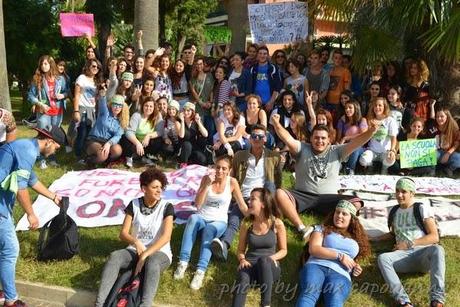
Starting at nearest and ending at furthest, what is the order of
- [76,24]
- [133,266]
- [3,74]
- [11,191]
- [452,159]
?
[11,191]
[133,266]
[452,159]
[76,24]
[3,74]

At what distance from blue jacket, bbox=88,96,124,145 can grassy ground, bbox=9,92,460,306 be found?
7.96 ft

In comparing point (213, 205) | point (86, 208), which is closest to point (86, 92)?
point (86, 208)

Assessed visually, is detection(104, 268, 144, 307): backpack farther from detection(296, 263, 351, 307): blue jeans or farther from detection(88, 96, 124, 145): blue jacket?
detection(88, 96, 124, 145): blue jacket

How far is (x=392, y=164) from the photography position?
8.41 metres

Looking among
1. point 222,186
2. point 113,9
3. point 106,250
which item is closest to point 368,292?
point 222,186

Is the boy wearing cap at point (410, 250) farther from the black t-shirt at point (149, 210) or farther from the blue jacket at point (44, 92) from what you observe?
the blue jacket at point (44, 92)

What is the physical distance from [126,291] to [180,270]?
0.70 meters

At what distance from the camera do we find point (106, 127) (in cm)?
843

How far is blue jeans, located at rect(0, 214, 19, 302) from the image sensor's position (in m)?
4.78

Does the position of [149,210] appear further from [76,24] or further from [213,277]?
[76,24]

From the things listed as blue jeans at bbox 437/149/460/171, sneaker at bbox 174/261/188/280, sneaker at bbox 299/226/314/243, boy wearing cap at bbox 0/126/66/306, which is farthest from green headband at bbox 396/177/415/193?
boy wearing cap at bbox 0/126/66/306

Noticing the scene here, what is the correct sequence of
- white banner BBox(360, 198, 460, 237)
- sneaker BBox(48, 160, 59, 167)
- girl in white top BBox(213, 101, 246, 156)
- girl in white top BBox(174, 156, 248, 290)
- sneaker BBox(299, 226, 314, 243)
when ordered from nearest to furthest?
girl in white top BBox(174, 156, 248, 290) → sneaker BBox(299, 226, 314, 243) → white banner BBox(360, 198, 460, 237) → girl in white top BBox(213, 101, 246, 156) → sneaker BBox(48, 160, 59, 167)

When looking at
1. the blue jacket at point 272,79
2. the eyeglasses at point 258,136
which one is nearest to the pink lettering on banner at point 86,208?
the eyeglasses at point 258,136

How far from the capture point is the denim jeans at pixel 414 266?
198 inches
